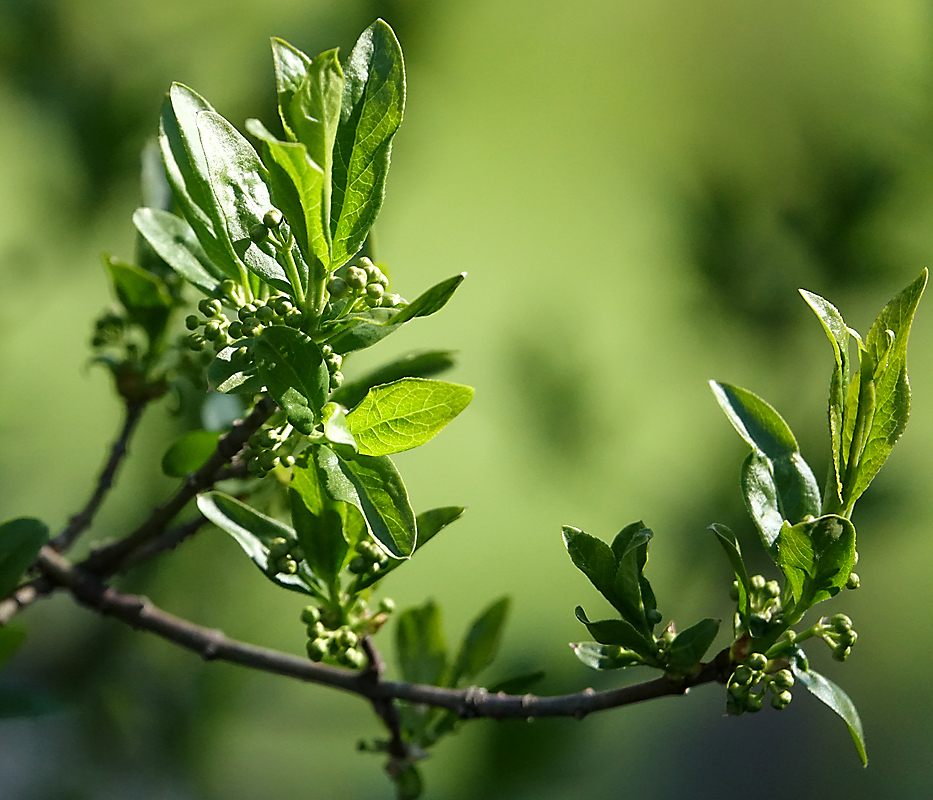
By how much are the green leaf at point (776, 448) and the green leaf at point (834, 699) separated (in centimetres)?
5

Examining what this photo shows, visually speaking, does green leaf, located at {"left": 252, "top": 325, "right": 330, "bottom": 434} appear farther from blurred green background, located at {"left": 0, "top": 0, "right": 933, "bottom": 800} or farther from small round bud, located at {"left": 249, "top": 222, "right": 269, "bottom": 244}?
blurred green background, located at {"left": 0, "top": 0, "right": 933, "bottom": 800}

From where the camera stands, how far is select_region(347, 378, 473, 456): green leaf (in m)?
0.24

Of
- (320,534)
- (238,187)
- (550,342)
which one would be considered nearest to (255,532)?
(320,534)

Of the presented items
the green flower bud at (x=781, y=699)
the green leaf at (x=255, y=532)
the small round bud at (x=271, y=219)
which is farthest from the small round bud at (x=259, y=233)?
the green flower bud at (x=781, y=699)

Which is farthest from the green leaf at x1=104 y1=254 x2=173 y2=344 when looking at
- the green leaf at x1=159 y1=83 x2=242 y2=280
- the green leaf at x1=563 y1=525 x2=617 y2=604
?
the green leaf at x1=563 y1=525 x2=617 y2=604

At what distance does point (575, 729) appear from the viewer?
664 millimetres

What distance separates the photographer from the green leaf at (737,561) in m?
0.27

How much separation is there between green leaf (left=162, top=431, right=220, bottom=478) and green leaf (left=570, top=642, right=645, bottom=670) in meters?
0.17

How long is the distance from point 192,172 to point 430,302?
0.30 feet

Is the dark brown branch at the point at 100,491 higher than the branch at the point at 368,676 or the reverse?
higher

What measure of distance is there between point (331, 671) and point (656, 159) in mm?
1465

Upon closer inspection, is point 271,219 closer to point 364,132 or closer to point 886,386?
point 364,132

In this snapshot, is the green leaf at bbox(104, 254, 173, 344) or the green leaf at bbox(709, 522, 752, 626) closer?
the green leaf at bbox(709, 522, 752, 626)

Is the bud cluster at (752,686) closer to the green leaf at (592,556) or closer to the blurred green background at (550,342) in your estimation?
the green leaf at (592,556)
